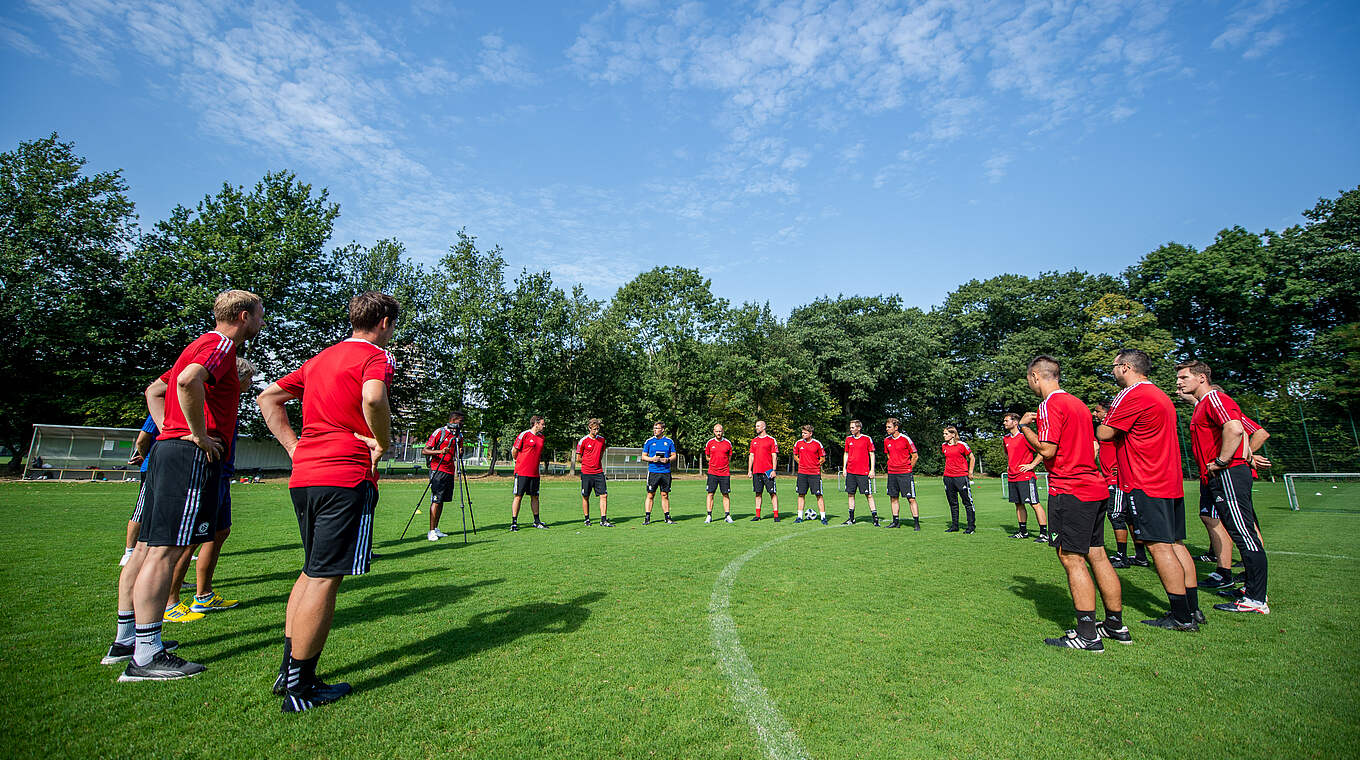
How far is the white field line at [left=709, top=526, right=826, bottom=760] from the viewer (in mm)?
2723

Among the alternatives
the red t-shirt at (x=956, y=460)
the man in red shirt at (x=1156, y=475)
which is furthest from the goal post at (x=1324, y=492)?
the man in red shirt at (x=1156, y=475)

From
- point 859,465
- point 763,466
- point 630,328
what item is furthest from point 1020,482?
point 630,328

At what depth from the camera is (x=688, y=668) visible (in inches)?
146

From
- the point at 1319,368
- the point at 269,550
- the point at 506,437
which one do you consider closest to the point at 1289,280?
the point at 1319,368

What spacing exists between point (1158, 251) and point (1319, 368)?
14528 millimetres

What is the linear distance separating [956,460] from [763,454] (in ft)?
14.0

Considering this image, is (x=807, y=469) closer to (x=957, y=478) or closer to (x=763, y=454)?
(x=763, y=454)

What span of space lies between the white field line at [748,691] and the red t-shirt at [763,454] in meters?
8.05

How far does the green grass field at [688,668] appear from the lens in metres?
2.76

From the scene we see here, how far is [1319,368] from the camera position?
33.7 m

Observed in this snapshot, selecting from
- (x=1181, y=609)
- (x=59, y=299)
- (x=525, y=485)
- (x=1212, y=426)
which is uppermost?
(x=59, y=299)

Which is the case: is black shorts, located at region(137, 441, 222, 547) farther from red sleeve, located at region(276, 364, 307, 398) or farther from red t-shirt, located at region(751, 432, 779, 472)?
red t-shirt, located at region(751, 432, 779, 472)

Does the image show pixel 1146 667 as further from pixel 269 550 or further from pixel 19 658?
pixel 269 550

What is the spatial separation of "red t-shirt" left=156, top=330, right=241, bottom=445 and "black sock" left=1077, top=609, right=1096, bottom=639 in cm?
641
